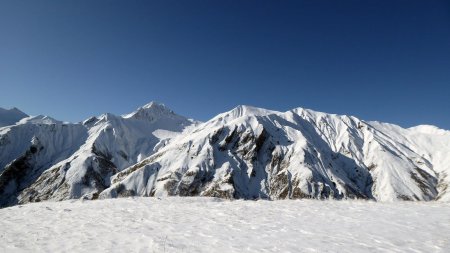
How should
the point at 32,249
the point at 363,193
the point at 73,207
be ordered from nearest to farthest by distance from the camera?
1. the point at 32,249
2. the point at 73,207
3. the point at 363,193

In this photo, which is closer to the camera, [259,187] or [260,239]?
[260,239]

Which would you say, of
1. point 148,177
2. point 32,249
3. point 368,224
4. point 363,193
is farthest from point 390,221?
point 363,193

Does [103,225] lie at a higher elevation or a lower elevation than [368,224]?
lower

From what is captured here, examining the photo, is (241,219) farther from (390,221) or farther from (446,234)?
(446,234)

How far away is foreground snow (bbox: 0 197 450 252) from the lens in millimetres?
11844

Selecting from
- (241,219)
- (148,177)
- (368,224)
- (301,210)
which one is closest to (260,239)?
(241,219)

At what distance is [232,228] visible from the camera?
48.2ft

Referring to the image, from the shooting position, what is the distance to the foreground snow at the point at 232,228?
1184 centimetres

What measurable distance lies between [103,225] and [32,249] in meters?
3.89

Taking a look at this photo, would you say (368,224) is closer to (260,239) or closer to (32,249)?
(260,239)

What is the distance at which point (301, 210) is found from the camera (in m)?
19.1

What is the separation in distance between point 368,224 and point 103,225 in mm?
13190

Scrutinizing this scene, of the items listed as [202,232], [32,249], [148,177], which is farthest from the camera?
[148,177]

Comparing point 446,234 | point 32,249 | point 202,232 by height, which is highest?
point 446,234
